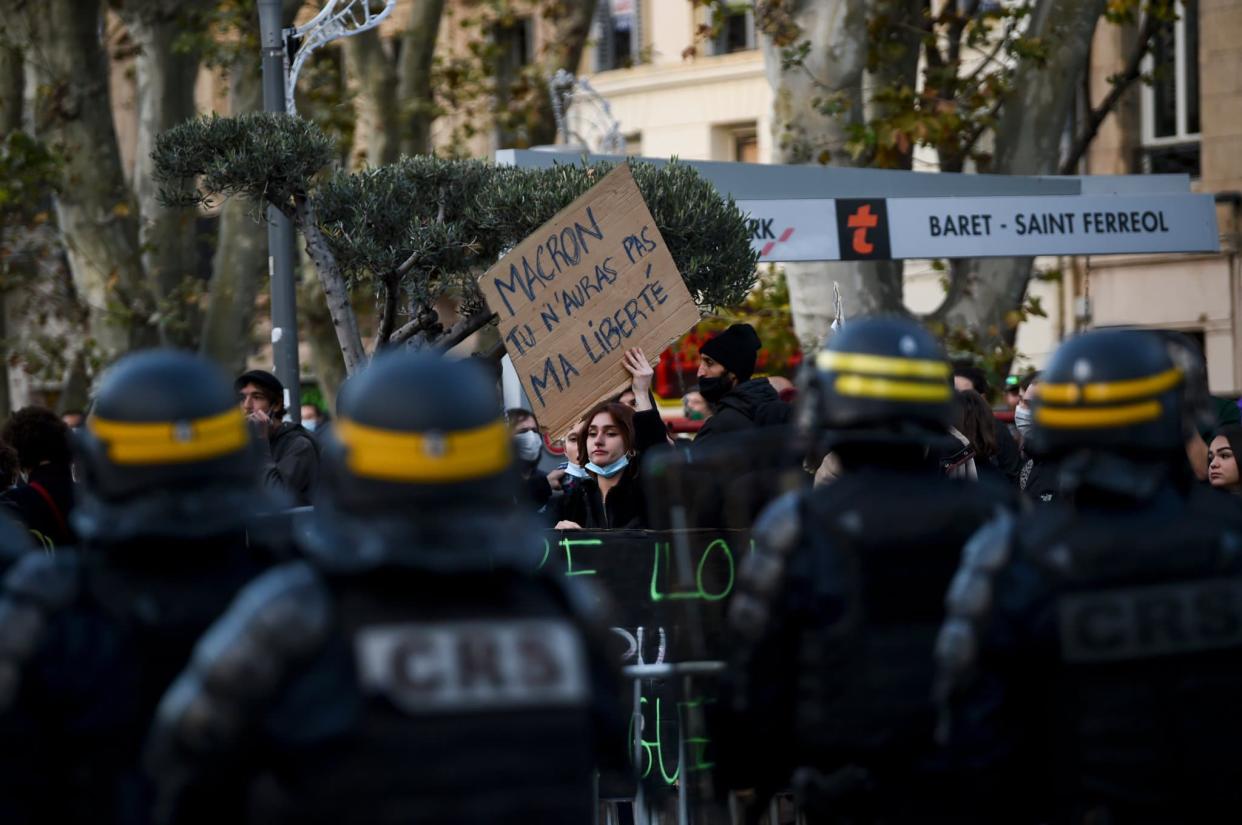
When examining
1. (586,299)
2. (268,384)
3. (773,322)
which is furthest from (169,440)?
(773,322)

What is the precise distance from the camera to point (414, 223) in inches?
307

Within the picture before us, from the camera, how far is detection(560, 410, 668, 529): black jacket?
7.61 m

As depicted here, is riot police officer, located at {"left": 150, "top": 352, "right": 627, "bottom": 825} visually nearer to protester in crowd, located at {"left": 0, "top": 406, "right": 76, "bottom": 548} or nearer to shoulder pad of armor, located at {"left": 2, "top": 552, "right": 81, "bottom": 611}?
shoulder pad of armor, located at {"left": 2, "top": 552, "right": 81, "bottom": 611}

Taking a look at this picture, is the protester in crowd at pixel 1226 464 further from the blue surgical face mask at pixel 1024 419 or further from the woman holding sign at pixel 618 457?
the woman holding sign at pixel 618 457

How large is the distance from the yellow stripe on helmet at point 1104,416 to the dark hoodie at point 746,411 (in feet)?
12.4

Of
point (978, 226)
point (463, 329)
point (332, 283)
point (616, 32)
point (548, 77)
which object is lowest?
A: point (463, 329)

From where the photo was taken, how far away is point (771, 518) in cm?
400

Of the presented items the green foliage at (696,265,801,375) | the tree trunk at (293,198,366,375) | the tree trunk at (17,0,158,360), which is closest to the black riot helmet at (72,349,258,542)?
the tree trunk at (293,198,366,375)

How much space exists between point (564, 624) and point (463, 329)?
4.96 metres

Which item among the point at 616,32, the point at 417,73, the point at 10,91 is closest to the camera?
the point at 10,91

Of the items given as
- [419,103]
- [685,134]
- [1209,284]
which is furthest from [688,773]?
[685,134]

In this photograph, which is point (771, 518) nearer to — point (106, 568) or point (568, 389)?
point (106, 568)

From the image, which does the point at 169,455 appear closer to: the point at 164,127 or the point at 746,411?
the point at 746,411

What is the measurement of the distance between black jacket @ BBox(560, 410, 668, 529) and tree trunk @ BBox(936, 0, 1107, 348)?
6.55 m
